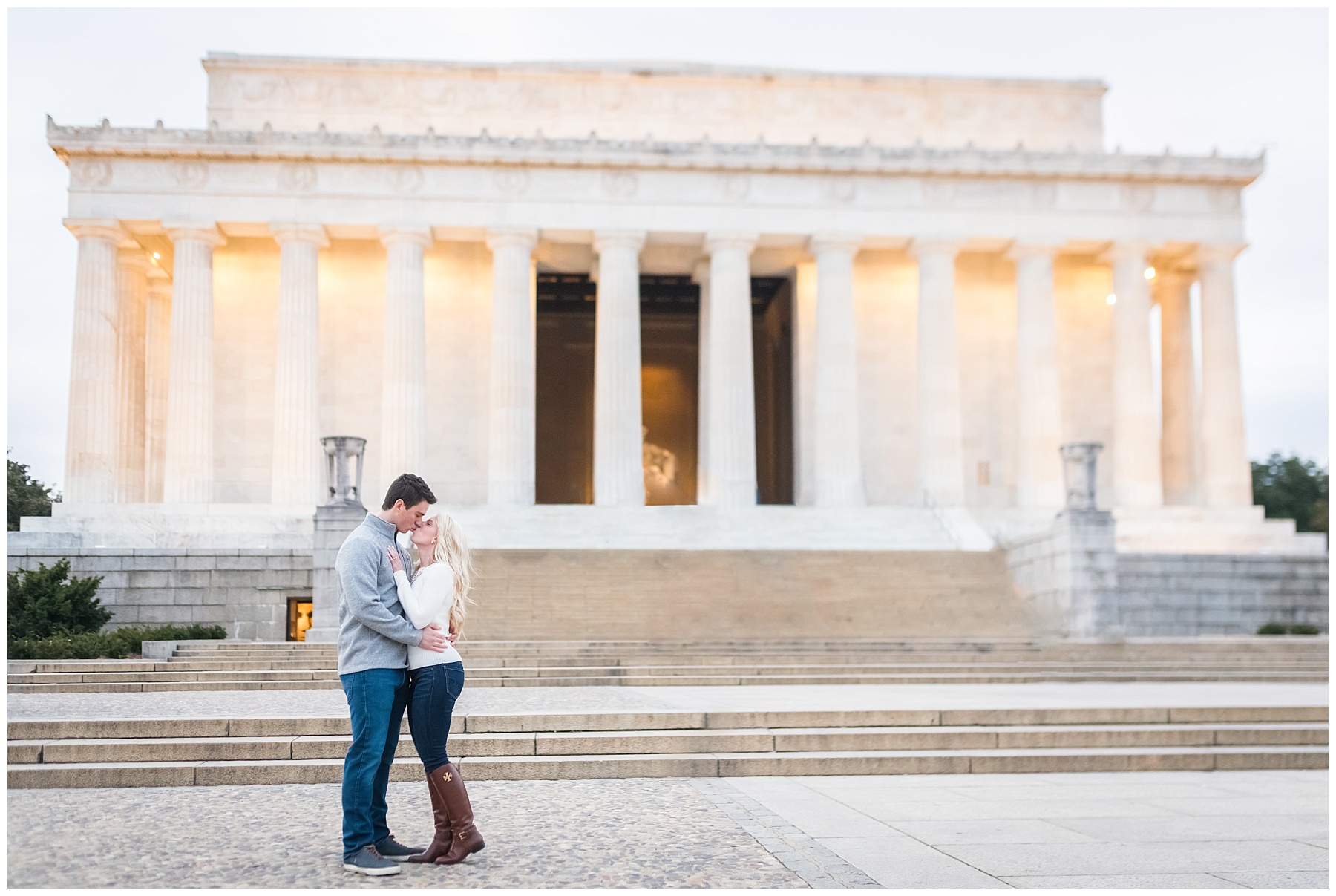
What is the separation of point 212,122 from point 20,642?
110ft

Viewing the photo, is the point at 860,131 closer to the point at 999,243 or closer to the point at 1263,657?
the point at 999,243

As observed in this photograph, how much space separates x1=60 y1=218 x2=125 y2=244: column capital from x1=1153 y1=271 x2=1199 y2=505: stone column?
42937 millimetres

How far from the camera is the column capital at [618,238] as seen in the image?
48.1m

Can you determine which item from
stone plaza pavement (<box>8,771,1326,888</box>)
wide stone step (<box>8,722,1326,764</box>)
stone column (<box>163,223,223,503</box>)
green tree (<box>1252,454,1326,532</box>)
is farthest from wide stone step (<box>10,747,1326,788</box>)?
green tree (<box>1252,454,1326,532</box>)

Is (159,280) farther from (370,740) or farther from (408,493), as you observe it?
(370,740)

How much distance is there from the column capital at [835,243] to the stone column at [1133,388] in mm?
10905

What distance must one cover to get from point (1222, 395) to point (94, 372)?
4385 cm

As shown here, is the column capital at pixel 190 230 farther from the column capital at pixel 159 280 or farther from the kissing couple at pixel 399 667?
the kissing couple at pixel 399 667

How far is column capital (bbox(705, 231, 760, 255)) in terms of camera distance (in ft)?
159

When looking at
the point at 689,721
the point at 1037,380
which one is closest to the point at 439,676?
the point at 689,721

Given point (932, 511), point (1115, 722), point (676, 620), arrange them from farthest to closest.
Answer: point (932, 511), point (676, 620), point (1115, 722)

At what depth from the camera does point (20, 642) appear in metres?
23.5

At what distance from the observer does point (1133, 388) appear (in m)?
49.7

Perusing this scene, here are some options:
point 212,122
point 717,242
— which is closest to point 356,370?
point 212,122
